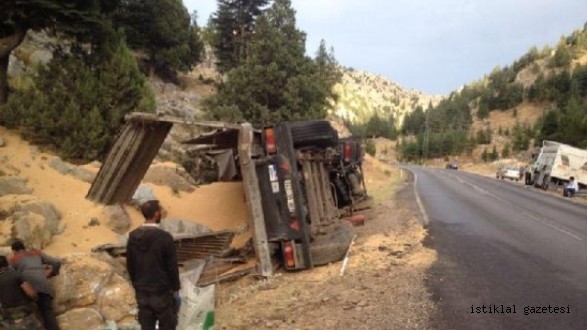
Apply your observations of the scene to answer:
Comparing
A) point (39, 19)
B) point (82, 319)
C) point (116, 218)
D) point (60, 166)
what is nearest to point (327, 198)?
point (116, 218)

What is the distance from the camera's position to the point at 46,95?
1752cm

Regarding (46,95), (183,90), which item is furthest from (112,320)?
(183,90)

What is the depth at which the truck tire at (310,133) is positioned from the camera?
11656 mm

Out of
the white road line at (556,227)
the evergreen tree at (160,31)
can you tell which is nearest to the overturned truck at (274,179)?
the white road line at (556,227)

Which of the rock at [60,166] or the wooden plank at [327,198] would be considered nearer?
the wooden plank at [327,198]

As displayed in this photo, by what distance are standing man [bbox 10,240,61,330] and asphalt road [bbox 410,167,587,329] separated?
16.5 feet

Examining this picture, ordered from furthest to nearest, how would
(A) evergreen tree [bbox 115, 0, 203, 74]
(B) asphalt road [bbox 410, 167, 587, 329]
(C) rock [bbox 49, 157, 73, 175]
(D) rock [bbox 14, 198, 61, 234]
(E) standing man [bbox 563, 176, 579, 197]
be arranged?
(A) evergreen tree [bbox 115, 0, 203, 74] < (E) standing man [bbox 563, 176, 579, 197] < (C) rock [bbox 49, 157, 73, 175] < (D) rock [bbox 14, 198, 61, 234] < (B) asphalt road [bbox 410, 167, 587, 329]

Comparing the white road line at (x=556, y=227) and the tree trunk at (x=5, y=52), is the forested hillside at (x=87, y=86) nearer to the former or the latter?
the tree trunk at (x=5, y=52)

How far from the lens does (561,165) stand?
32.7 meters

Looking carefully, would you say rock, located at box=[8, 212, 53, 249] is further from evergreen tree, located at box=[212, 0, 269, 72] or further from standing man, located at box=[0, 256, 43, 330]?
evergreen tree, located at box=[212, 0, 269, 72]

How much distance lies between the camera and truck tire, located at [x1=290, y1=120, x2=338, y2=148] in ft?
38.2

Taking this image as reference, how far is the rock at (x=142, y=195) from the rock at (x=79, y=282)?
6.07 metres

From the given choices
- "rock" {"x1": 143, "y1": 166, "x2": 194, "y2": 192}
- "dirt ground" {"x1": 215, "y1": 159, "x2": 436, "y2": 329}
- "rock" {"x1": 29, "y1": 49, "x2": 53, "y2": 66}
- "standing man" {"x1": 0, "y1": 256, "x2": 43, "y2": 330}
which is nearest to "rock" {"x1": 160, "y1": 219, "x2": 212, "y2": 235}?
"dirt ground" {"x1": 215, "y1": 159, "x2": 436, "y2": 329}

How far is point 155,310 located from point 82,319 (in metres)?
2.51
